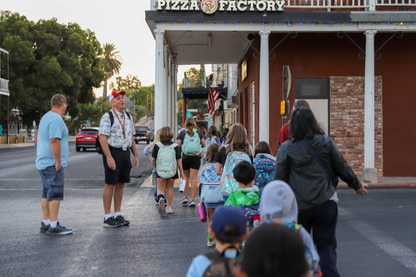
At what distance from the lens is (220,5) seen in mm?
15648

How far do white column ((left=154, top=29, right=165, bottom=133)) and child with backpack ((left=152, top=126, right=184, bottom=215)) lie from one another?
5868mm

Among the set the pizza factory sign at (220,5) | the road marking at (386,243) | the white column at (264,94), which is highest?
the pizza factory sign at (220,5)

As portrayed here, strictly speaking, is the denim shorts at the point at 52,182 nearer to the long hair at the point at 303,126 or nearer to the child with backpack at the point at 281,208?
the long hair at the point at 303,126

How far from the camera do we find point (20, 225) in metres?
8.82

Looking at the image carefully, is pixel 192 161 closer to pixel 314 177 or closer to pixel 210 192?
pixel 210 192

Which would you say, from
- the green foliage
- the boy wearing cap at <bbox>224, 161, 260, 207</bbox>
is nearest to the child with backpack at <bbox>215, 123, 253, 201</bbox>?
the boy wearing cap at <bbox>224, 161, 260, 207</bbox>

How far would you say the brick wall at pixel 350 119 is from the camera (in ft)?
57.8

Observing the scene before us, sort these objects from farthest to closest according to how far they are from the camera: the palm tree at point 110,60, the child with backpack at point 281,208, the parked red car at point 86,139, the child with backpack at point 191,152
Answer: the palm tree at point 110,60, the parked red car at point 86,139, the child with backpack at point 191,152, the child with backpack at point 281,208

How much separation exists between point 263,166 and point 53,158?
313cm

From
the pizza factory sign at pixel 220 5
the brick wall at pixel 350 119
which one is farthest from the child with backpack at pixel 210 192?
the brick wall at pixel 350 119

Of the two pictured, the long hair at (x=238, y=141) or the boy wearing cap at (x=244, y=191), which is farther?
the long hair at (x=238, y=141)

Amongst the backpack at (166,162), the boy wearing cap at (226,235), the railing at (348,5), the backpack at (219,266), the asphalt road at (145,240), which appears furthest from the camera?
Answer: the railing at (348,5)

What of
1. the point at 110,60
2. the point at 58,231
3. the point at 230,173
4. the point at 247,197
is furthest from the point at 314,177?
the point at 110,60

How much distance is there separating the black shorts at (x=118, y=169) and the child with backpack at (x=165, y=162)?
1.08 m
